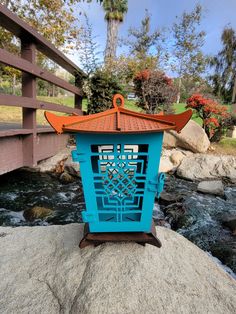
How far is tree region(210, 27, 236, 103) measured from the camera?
27.0 m

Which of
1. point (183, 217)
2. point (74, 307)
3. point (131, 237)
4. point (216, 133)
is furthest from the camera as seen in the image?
point (216, 133)

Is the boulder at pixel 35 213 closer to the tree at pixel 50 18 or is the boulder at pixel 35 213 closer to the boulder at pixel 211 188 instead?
the boulder at pixel 211 188

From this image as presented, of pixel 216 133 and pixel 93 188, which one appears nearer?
pixel 93 188

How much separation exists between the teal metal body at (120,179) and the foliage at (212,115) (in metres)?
6.34

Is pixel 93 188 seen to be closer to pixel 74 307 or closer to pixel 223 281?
pixel 74 307

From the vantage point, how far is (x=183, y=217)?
3.27 meters

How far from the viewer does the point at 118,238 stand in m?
1.54

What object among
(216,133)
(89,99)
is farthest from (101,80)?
(216,133)

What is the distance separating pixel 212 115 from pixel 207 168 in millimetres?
2819

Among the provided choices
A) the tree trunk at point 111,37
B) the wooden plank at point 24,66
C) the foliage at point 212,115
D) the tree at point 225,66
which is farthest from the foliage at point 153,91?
the tree at point 225,66

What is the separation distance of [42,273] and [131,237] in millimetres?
590

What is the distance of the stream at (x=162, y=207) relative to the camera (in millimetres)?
2839

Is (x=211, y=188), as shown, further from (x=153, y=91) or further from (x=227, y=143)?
(x=153, y=91)

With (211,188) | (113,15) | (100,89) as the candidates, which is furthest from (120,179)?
(113,15)
